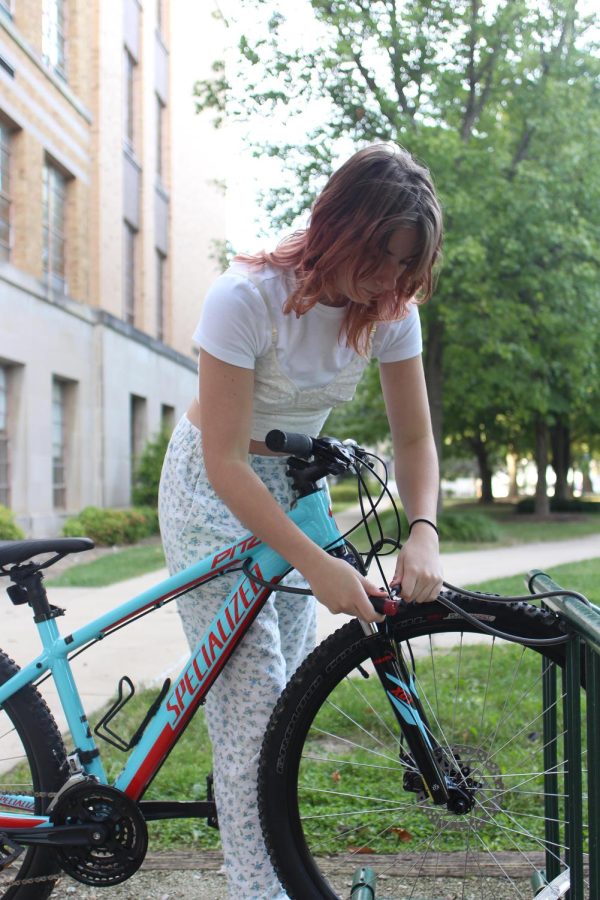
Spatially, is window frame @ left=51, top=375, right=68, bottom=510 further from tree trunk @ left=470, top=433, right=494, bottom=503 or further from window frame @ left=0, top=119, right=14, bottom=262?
tree trunk @ left=470, top=433, right=494, bottom=503

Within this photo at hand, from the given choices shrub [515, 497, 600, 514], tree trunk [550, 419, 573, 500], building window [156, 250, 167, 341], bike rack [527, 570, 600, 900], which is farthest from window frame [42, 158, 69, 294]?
tree trunk [550, 419, 573, 500]

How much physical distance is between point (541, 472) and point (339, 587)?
25.0 meters

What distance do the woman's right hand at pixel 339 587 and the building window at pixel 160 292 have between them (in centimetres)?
2168

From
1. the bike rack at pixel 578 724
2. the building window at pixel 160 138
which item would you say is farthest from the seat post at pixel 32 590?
the building window at pixel 160 138

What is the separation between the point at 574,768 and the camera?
2.13 meters

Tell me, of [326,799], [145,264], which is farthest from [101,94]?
[326,799]

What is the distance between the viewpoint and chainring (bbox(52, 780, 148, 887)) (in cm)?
235

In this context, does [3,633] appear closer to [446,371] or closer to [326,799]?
[326,799]

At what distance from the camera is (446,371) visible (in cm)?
1883

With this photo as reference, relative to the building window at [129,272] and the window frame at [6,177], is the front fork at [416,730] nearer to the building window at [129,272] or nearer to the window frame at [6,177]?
the window frame at [6,177]

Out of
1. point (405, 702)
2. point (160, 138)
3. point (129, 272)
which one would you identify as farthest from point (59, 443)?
point (405, 702)

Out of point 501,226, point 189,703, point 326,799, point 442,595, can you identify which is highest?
point 501,226

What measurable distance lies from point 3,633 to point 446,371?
1349 cm

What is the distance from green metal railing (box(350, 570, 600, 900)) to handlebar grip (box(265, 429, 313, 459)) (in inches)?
27.0
